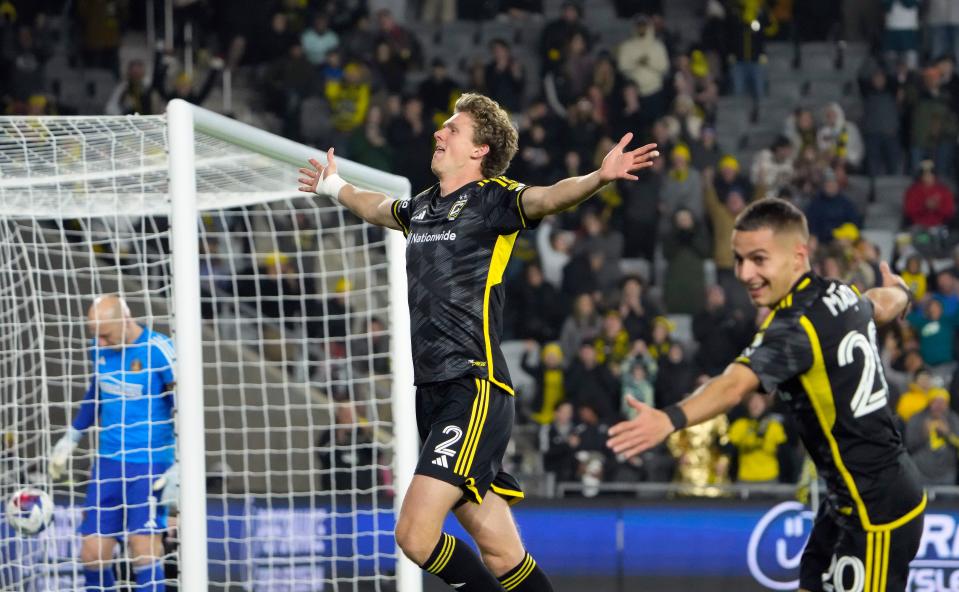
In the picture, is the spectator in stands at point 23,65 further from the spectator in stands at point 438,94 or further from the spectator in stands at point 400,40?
the spectator in stands at point 438,94

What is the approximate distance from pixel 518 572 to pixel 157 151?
2689 millimetres

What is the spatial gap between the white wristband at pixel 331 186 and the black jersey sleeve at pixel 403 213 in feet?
1.22

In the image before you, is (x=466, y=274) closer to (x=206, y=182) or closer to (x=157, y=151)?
(x=157, y=151)

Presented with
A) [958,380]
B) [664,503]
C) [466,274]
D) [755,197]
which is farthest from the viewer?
[755,197]

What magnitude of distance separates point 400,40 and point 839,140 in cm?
496

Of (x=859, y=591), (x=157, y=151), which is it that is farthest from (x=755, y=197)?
(x=859, y=591)

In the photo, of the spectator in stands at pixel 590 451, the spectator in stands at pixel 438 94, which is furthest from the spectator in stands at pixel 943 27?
the spectator in stands at pixel 590 451

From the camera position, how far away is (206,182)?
7.74 metres

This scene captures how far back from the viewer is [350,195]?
240 inches

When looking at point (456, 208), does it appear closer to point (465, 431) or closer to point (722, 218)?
point (465, 431)

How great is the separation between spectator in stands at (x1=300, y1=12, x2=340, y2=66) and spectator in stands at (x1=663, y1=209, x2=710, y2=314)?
16.0ft

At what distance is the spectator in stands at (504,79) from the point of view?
15.2 m

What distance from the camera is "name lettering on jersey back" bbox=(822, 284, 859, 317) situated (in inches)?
181

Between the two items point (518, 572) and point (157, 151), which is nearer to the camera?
point (518, 572)
